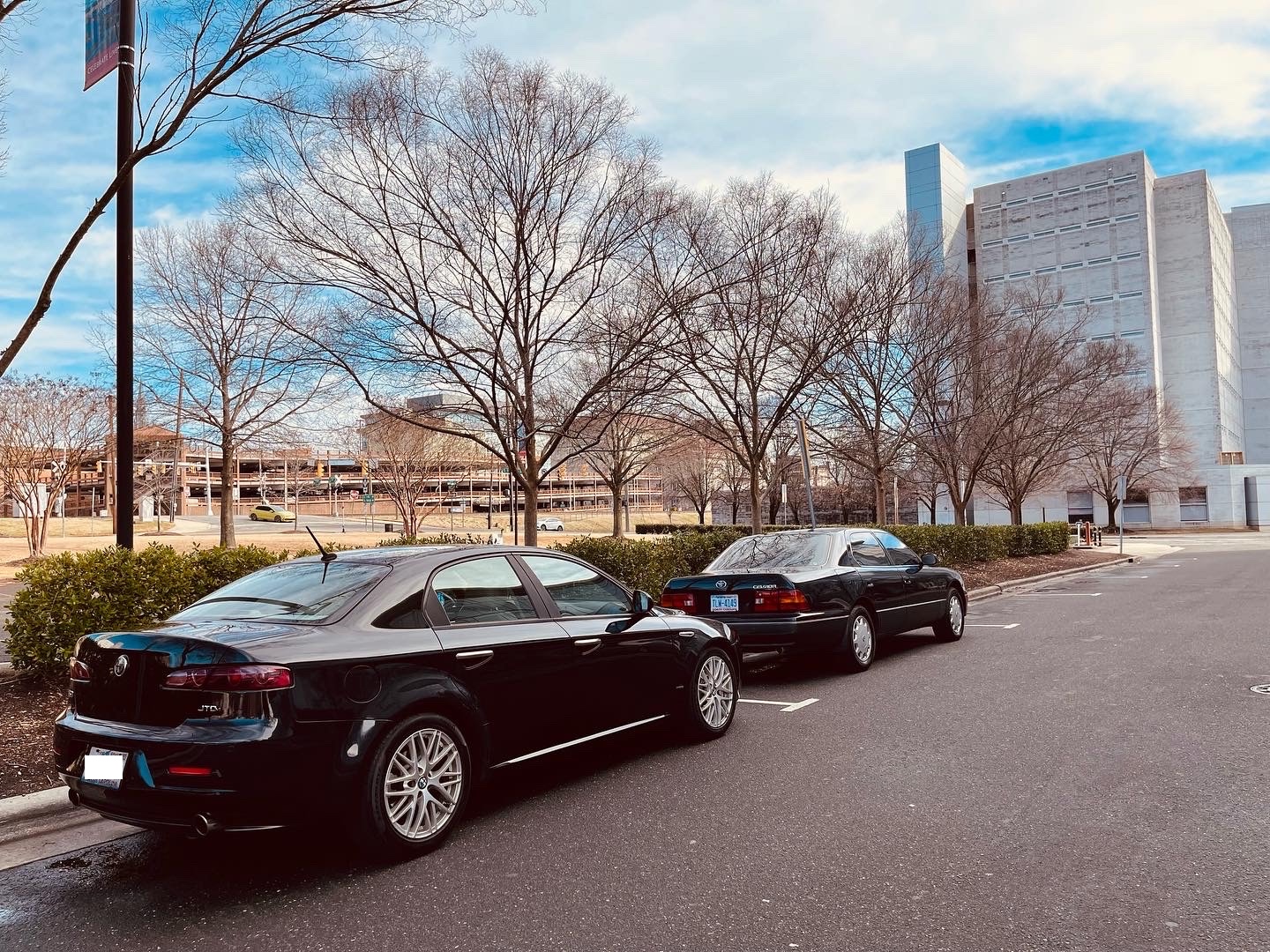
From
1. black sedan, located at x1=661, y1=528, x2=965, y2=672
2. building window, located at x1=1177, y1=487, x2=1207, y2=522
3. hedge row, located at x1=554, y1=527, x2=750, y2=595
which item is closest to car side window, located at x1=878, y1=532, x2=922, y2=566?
black sedan, located at x1=661, y1=528, x2=965, y2=672

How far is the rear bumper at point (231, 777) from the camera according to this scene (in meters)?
3.80

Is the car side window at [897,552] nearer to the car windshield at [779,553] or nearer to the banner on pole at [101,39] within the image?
the car windshield at [779,553]

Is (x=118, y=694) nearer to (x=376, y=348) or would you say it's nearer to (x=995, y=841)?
(x=995, y=841)

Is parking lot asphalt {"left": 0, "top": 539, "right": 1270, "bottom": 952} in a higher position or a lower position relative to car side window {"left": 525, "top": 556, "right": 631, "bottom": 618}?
lower

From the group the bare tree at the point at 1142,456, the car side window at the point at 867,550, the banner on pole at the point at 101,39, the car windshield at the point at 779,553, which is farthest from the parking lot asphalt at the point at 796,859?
the bare tree at the point at 1142,456

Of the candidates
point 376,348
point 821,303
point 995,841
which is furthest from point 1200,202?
point 995,841

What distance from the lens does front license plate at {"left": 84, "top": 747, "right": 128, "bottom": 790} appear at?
3.95m

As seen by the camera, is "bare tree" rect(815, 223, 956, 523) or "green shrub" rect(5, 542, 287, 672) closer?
"green shrub" rect(5, 542, 287, 672)

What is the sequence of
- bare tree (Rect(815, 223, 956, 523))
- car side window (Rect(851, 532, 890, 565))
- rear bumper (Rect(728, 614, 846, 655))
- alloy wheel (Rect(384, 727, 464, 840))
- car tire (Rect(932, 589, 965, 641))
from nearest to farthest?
1. alloy wheel (Rect(384, 727, 464, 840))
2. rear bumper (Rect(728, 614, 846, 655))
3. car side window (Rect(851, 532, 890, 565))
4. car tire (Rect(932, 589, 965, 641))
5. bare tree (Rect(815, 223, 956, 523))

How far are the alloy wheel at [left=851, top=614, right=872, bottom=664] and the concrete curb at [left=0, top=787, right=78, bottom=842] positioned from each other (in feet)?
22.5

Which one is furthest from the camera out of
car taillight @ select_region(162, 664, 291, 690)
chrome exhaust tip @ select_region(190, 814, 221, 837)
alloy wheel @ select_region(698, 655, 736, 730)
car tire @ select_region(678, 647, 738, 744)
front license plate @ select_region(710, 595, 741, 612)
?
front license plate @ select_region(710, 595, 741, 612)

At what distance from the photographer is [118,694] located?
13.6 ft

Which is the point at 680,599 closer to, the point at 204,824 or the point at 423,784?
the point at 423,784

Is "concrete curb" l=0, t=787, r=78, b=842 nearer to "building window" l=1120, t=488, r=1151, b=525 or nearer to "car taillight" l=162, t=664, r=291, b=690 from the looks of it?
"car taillight" l=162, t=664, r=291, b=690
